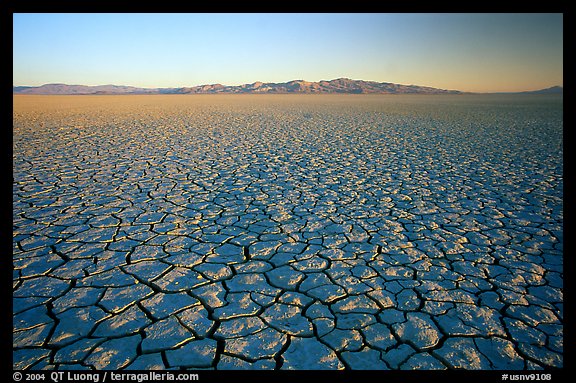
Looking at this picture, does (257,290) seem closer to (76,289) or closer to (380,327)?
(380,327)

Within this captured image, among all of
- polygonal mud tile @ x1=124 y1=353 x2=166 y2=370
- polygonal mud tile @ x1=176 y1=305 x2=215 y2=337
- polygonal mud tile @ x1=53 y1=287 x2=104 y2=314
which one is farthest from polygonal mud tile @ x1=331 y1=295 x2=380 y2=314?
polygonal mud tile @ x1=53 y1=287 x2=104 y2=314

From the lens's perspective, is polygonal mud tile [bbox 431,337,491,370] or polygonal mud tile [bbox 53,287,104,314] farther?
polygonal mud tile [bbox 53,287,104,314]

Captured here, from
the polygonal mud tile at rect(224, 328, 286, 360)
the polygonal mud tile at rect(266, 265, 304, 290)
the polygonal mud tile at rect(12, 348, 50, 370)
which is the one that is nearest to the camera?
the polygonal mud tile at rect(12, 348, 50, 370)

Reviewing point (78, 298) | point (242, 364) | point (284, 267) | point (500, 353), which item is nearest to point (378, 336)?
point (500, 353)

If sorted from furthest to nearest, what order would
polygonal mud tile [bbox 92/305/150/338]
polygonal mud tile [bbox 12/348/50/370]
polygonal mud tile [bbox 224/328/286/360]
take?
polygonal mud tile [bbox 92/305/150/338] → polygonal mud tile [bbox 224/328/286/360] → polygonal mud tile [bbox 12/348/50/370]

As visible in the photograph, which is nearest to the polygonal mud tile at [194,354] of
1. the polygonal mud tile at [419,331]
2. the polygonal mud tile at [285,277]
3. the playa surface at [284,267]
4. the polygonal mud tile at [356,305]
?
the playa surface at [284,267]

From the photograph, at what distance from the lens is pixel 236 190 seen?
4.43 metres

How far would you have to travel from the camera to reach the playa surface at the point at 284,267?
1.80 metres

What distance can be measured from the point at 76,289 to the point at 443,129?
11.1 m

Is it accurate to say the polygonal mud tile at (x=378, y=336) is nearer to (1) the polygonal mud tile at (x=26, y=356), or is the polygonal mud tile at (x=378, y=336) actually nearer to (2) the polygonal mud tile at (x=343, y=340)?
(2) the polygonal mud tile at (x=343, y=340)

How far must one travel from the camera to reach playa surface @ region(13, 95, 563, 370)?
5.89 ft

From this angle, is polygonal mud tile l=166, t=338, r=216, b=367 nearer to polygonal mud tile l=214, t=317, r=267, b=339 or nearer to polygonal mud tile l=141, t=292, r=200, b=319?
polygonal mud tile l=214, t=317, r=267, b=339

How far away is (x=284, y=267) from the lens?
2609 mm
